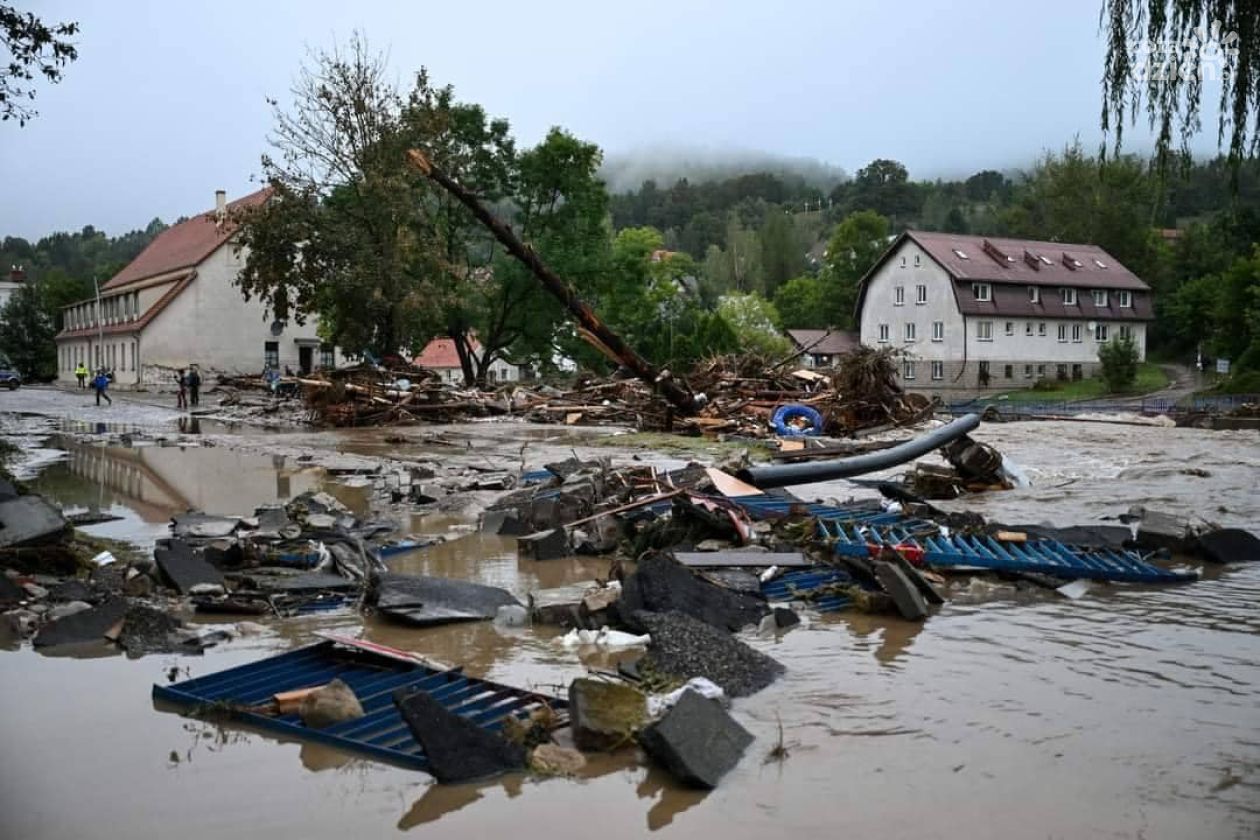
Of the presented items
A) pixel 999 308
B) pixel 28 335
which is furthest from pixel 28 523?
pixel 28 335

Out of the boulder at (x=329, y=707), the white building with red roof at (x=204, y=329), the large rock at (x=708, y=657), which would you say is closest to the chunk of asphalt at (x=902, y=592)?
the large rock at (x=708, y=657)

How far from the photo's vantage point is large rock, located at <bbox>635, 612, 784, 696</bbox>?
18.8ft

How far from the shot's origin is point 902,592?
7371 millimetres

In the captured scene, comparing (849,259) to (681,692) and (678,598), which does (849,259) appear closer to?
(678,598)

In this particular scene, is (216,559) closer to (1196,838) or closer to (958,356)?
(1196,838)

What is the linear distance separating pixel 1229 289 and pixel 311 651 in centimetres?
5354

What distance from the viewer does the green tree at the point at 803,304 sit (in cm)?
8181

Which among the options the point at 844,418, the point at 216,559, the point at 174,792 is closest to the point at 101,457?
the point at 216,559

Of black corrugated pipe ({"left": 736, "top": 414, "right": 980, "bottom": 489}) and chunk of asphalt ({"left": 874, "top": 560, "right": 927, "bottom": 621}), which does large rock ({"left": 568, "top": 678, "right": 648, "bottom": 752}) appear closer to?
chunk of asphalt ({"left": 874, "top": 560, "right": 927, "bottom": 621})

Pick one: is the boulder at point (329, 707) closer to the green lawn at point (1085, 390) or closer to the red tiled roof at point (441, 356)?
the green lawn at point (1085, 390)

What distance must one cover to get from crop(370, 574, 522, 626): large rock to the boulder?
2075mm

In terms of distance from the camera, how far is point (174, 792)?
171 inches

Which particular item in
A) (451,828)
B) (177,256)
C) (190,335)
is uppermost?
(177,256)

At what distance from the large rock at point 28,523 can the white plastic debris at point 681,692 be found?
5763 millimetres
